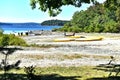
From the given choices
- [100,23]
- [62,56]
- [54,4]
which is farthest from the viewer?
[100,23]

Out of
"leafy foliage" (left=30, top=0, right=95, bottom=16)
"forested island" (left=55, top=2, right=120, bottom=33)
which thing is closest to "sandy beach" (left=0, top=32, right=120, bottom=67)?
"leafy foliage" (left=30, top=0, right=95, bottom=16)

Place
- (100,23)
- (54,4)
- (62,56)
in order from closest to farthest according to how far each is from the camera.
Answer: (54,4)
(62,56)
(100,23)

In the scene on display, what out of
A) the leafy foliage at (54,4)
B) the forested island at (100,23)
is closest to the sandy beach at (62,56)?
the leafy foliage at (54,4)

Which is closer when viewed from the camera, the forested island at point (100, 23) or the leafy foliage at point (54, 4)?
the leafy foliage at point (54, 4)

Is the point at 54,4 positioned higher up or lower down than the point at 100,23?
Result: higher up

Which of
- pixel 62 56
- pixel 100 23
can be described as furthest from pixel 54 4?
pixel 100 23

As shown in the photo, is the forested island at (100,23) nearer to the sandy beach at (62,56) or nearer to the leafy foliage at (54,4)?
the sandy beach at (62,56)

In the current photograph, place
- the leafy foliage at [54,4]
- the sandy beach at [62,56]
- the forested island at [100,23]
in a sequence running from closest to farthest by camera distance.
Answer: the leafy foliage at [54,4] → the sandy beach at [62,56] → the forested island at [100,23]

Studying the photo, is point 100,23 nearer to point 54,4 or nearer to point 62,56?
point 62,56

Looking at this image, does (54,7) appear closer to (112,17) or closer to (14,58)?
(14,58)

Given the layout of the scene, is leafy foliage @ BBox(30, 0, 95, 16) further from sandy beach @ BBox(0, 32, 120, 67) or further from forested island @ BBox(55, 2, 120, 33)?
forested island @ BBox(55, 2, 120, 33)

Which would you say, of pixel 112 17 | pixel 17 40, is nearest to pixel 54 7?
pixel 17 40

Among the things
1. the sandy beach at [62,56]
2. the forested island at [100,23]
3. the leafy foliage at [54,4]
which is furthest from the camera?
the forested island at [100,23]

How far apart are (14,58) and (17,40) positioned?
65.7 ft
